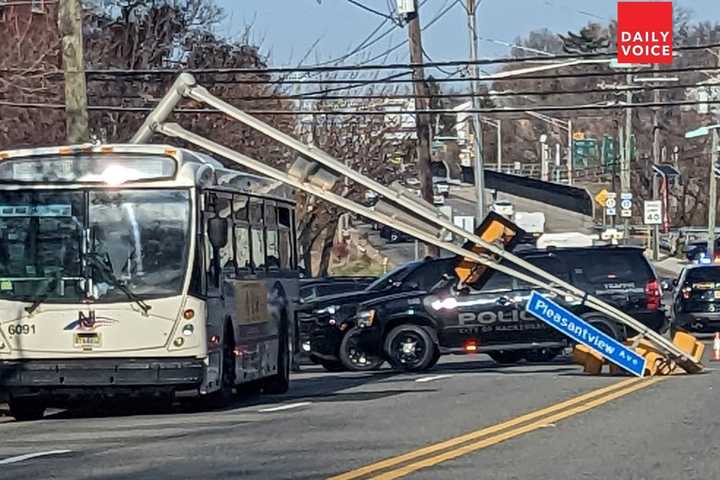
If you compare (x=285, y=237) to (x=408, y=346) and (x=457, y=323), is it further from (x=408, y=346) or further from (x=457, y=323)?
(x=457, y=323)

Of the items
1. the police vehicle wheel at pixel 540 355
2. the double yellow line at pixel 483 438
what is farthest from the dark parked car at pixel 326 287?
the double yellow line at pixel 483 438

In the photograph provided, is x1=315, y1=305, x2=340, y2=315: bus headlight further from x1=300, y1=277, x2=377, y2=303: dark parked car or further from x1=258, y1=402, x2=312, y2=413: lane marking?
x1=258, y1=402, x2=312, y2=413: lane marking

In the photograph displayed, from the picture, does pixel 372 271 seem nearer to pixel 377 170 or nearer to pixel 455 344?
pixel 377 170

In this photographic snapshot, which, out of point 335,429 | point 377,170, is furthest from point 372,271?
point 335,429

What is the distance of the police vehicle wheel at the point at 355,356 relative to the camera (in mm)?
24344

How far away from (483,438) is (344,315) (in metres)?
11.4

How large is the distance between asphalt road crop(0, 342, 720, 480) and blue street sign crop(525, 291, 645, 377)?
0.39 m

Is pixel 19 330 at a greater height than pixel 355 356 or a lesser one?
greater

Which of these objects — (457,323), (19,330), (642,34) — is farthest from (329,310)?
(642,34)

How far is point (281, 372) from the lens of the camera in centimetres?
2019

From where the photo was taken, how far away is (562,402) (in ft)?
53.6

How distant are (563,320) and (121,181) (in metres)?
6.64

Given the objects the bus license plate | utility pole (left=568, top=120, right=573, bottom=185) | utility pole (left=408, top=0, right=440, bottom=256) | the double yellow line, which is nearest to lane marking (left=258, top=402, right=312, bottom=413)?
the bus license plate

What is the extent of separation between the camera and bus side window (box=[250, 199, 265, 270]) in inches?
739
